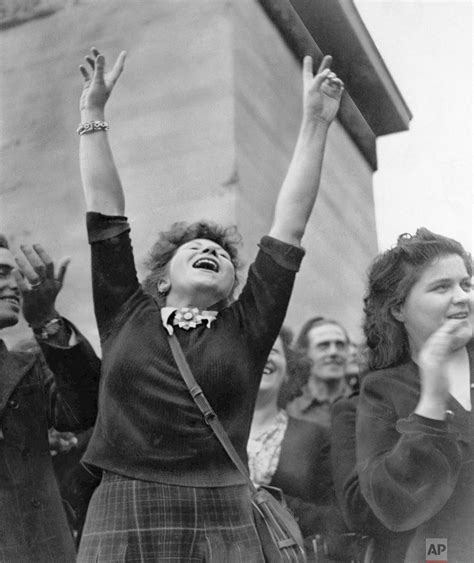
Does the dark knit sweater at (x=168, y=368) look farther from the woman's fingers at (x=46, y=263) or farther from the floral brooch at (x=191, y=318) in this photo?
the woman's fingers at (x=46, y=263)

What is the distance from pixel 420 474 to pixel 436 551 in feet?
0.85

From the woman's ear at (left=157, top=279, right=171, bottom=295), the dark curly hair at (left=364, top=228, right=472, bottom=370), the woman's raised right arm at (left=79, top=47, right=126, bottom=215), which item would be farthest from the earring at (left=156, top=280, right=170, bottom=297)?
the dark curly hair at (left=364, top=228, right=472, bottom=370)

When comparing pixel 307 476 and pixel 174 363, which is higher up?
pixel 174 363

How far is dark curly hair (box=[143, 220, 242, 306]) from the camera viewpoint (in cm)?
317

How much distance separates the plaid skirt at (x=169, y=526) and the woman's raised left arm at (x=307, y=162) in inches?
31.2

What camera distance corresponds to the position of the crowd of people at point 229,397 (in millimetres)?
2762

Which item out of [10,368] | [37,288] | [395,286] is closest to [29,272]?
[37,288]

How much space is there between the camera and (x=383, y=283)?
334 cm

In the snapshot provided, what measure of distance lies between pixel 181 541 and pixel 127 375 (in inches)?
19.8

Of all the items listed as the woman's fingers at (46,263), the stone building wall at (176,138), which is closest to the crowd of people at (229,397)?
the woman's fingers at (46,263)

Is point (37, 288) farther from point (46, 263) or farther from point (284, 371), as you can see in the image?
point (284, 371)

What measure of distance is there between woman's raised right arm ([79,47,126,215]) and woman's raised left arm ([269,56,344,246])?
51cm

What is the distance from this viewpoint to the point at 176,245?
Answer: 125 inches

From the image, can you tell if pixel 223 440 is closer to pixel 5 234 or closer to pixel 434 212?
pixel 434 212
